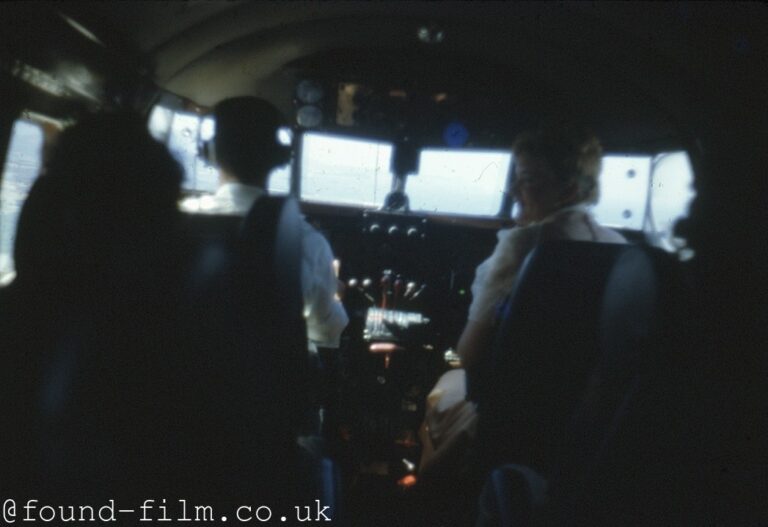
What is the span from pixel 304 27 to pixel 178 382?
2.70 m

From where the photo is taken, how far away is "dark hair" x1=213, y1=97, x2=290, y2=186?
1.23 metres

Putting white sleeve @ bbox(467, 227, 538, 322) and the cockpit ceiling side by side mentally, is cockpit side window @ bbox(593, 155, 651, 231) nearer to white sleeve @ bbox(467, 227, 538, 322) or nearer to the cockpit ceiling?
the cockpit ceiling

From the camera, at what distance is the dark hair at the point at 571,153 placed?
1.44 metres

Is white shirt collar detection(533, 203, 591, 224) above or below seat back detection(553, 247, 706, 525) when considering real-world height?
above

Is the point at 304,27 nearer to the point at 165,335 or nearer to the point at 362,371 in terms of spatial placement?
the point at 362,371

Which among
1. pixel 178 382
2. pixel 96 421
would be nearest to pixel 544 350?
pixel 178 382

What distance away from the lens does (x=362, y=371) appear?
251 centimetres

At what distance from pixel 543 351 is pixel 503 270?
346 millimetres

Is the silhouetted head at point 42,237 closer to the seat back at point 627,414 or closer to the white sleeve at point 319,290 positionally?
the white sleeve at point 319,290

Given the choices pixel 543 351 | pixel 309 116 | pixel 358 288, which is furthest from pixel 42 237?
pixel 309 116

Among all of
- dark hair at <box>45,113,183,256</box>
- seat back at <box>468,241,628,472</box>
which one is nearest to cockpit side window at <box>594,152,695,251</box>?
seat back at <box>468,241,628,472</box>

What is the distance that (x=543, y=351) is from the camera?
1.12 meters

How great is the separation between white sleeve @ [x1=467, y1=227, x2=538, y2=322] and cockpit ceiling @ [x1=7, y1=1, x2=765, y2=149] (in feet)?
4.41

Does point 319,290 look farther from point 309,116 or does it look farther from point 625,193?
point 625,193
